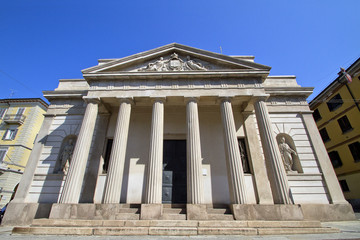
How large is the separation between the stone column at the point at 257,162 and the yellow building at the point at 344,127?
519 inches

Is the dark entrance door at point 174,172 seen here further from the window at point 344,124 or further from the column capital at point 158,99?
the window at point 344,124

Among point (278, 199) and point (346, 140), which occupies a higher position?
point (346, 140)

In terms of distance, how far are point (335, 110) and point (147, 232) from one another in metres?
25.3

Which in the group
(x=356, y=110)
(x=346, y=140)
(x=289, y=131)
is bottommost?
(x=289, y=131)

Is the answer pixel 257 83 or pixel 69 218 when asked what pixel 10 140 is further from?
pixel 257 83

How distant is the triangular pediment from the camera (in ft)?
39.0

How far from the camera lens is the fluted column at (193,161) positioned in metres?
→ 8.32

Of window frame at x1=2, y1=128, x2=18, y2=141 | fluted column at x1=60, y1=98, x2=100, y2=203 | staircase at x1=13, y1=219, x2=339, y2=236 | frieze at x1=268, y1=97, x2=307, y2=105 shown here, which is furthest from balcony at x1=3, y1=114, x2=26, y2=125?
frieze at x1=268, y1=97, x2=307, y2=105

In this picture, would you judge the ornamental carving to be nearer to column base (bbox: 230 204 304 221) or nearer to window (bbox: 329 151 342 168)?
column base (bbox: 230 204 304 221)

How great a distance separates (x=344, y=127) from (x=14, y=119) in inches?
1820

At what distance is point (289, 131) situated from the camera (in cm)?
1209

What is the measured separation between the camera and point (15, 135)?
26125 millimetres

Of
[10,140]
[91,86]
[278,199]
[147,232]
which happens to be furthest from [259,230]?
[10,140]

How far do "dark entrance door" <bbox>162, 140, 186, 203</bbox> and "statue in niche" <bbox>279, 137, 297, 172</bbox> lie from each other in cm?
676
